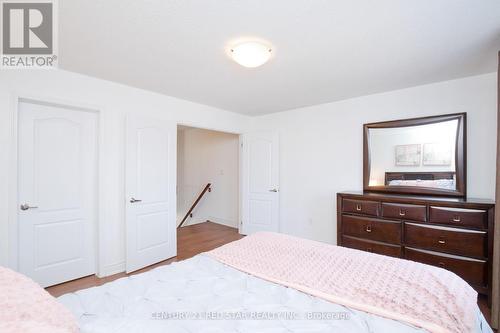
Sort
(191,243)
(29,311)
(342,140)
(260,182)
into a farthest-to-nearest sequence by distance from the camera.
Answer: (260,182), (191,243), (342,140), (29,311)

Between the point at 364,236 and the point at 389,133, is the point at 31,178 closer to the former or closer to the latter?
the point at 364,236

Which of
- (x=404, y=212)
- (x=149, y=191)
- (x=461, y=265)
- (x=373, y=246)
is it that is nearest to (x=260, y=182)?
(x=149, y=191)

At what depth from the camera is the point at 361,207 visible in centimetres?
292

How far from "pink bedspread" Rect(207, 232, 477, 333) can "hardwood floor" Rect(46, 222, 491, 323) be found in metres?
1.53

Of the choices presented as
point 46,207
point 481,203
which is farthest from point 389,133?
point 46,207

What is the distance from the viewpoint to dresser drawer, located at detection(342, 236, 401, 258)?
2.66m

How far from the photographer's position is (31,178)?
2.41 m

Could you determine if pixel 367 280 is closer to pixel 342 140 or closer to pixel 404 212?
pixel 404 212

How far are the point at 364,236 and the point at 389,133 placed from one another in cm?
141

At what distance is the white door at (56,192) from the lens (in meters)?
Result: 2.38

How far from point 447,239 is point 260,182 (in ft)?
8.87

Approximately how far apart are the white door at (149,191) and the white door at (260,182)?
149cm

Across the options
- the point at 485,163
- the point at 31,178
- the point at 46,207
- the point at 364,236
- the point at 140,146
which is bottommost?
the point at 364,236

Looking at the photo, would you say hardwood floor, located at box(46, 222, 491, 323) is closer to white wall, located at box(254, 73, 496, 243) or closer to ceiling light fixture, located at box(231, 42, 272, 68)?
white wall, located at box(254, 73, 496, 243)
